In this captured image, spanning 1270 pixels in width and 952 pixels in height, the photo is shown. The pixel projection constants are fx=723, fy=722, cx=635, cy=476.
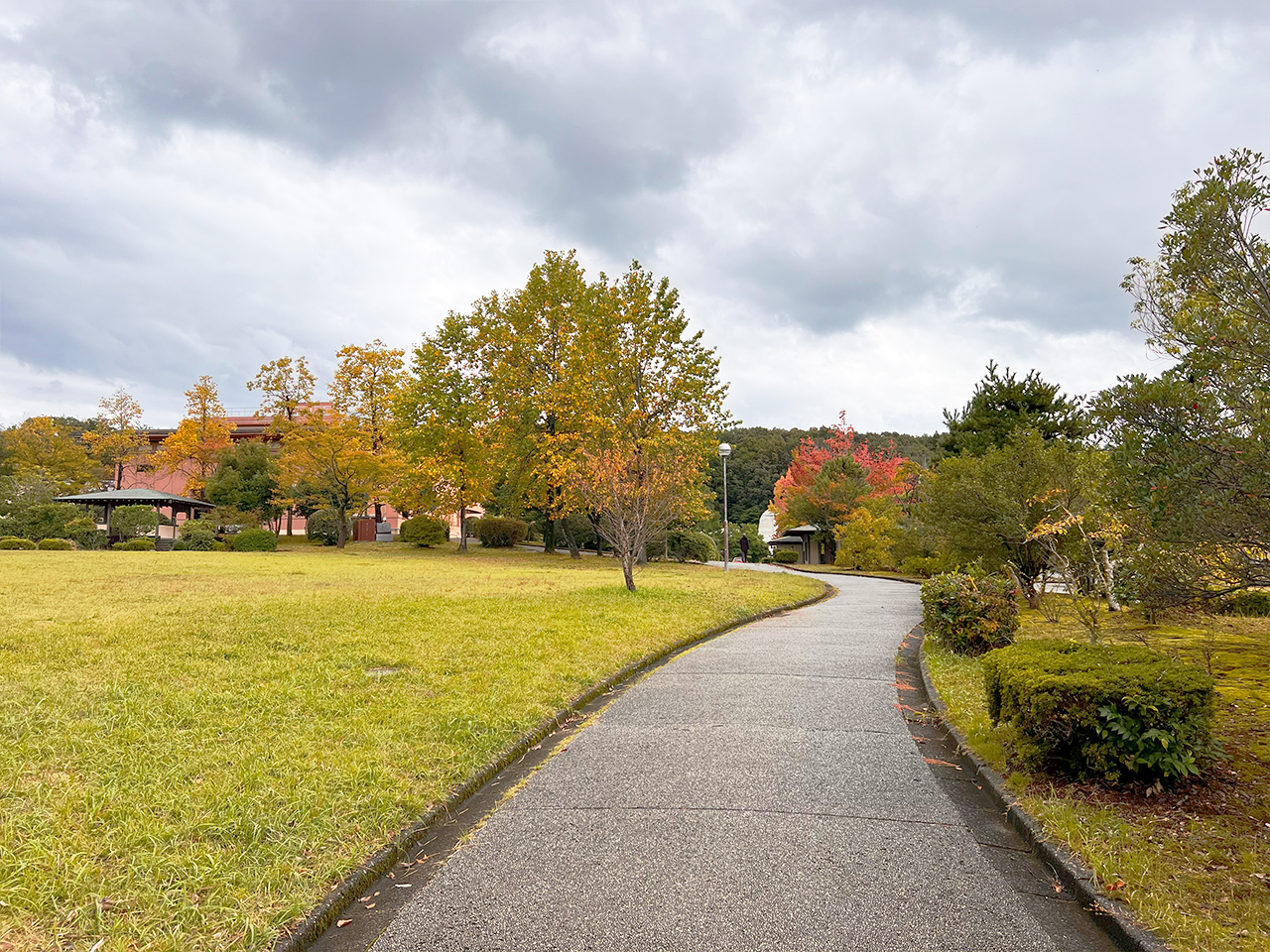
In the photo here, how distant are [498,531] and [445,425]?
7.76 m

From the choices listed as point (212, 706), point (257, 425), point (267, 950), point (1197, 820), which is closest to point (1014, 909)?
point (1197, 820)

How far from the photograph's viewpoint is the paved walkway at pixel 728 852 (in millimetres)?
2707

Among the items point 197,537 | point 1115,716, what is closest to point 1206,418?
point 1115,716

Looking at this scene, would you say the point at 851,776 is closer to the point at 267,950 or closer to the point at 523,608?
the point at 267,950

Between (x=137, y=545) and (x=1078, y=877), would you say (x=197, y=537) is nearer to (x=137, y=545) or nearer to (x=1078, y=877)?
(x=137, y=545)

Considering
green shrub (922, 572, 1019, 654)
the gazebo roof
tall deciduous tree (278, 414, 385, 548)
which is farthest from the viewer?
the gazebo roof

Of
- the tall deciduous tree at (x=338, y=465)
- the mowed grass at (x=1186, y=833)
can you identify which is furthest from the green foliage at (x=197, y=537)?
the mowed grass at (x=1186, y=833)

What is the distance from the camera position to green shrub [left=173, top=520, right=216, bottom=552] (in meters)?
29.3

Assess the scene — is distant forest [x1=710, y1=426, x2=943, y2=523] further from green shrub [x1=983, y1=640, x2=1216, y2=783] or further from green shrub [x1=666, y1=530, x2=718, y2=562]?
green shrub [x1=983, y1=640, x2=1216, y2=783]

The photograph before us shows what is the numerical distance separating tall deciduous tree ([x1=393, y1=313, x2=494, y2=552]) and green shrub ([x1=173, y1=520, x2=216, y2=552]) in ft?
26.2

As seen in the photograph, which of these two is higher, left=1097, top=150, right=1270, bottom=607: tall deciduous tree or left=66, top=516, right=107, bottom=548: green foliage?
left=1097, top=150, right=1270, bottom=607: tall deciduous tree

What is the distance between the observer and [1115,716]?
3.69 meters

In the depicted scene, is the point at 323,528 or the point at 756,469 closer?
the point at 323,528

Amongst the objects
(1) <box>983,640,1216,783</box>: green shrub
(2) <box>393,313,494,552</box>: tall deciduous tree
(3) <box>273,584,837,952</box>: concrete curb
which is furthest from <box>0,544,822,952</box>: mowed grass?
(2) <box>393,313,494,552</box>: tall deciduous tree
